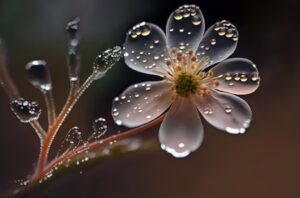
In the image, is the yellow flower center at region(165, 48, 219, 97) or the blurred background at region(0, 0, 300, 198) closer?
the yellow flower center at region(165, 48, 219, 97)

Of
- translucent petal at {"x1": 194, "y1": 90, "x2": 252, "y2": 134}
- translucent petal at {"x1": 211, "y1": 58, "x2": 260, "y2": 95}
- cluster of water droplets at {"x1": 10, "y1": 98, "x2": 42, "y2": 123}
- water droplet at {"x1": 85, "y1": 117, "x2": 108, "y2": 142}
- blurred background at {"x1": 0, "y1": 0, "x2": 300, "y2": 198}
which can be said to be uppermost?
cluster of water droplets at {"x1": 10, "y1": 98, "x2": 42, "y2": 123}

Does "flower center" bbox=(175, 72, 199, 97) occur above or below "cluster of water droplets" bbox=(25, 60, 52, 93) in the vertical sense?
below

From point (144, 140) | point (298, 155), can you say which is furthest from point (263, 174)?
point (144, 140)

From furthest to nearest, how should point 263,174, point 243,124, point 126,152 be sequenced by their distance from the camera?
point 263,174 → point 126,152 → point 243,124

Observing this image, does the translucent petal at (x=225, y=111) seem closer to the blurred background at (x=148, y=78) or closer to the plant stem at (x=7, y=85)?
the plant stem at (x=7, y=85)

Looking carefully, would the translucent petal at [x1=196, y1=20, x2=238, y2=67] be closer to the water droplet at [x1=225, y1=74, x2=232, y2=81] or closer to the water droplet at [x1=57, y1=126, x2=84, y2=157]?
the water droplet at [x1=225, y1=74, x2=232, y2=81]

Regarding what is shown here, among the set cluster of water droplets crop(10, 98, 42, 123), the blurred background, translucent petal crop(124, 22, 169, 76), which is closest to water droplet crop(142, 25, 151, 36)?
translucent petal crop(124, 22, 169, 76)

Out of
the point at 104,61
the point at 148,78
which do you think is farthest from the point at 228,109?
the point at 148,78

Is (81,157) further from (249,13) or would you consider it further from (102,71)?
(249,13)
